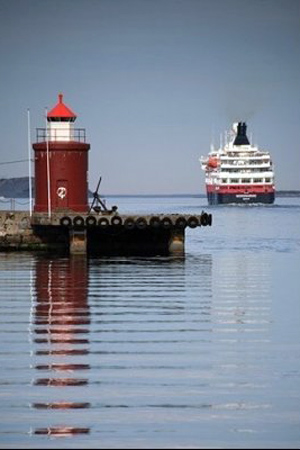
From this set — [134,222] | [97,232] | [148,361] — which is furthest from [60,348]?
[97,232]

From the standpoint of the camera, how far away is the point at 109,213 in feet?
121

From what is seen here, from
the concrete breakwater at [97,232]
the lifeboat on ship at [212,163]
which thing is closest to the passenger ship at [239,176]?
the lifeboat on ship at [212,163]

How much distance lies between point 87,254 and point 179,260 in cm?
325

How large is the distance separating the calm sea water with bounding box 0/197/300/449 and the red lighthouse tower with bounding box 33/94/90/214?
7.28 m

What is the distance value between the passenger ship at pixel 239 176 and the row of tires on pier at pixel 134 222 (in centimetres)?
Result: 10353

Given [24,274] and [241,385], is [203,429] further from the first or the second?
[24,274]

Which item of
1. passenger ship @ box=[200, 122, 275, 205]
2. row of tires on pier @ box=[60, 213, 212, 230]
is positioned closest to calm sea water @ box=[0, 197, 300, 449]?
row of tires on pier @ box=[60, 213, 212, 230]

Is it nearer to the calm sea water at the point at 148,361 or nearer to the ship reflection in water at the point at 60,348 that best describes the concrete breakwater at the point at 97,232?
the calm sea water at the point at 148,361

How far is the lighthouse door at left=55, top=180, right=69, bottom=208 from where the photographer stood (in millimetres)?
37281

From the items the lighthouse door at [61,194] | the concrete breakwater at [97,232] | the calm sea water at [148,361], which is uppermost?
the lighthouse door at [61,194]

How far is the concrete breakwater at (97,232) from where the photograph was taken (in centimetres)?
3506

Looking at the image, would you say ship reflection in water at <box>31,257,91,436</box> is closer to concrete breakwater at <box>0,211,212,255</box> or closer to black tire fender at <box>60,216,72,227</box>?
black tire fender at <box>60,216,72,227</box>

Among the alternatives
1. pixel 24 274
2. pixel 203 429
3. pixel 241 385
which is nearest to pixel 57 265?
pixel 24 274

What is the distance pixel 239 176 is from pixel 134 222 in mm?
106132
